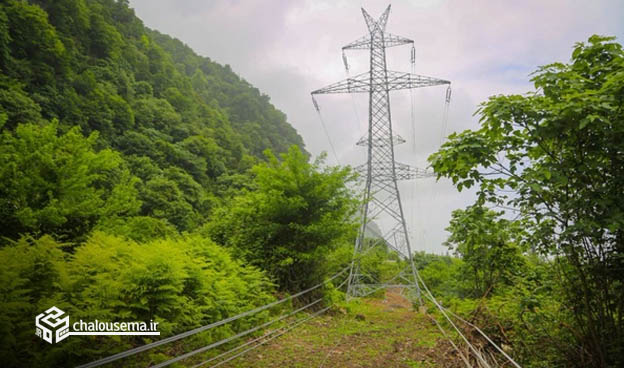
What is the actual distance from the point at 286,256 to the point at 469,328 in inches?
197

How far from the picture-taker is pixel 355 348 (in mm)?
5730

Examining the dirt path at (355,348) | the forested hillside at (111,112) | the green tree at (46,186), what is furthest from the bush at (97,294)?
the forested hillside at (111,112)

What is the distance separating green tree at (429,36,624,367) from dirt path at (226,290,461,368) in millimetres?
2051

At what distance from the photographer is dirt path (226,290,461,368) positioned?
4.81 meters

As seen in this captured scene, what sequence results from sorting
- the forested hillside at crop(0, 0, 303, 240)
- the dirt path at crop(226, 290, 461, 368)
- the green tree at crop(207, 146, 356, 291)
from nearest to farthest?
the dirt path at crop(226, 290, 461, 368) → the green tree at crop(207, 146, 356, 291) → the forested hillside at crop(0, 0, 303, 240)

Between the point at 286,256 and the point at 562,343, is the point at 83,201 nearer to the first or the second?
the point at 286,256

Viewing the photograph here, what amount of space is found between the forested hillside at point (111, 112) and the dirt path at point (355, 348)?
6.56 meters

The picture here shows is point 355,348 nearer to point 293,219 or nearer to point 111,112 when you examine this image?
point 293,219

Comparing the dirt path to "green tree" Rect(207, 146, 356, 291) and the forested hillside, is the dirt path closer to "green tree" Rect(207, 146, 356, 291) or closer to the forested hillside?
"green tree" Rect(207, 146, 356, 291)

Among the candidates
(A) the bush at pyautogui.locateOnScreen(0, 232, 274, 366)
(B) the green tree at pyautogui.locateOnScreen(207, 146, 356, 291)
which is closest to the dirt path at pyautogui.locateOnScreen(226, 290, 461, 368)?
(A) the bush at pyautogui.locateOnScreen(0, 232, 274, 366)

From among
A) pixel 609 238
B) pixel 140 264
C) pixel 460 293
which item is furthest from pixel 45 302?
pixel 460 293

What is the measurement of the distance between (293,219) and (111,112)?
3329cm

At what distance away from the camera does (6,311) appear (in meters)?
2.84

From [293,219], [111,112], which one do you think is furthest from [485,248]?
[111,112]
